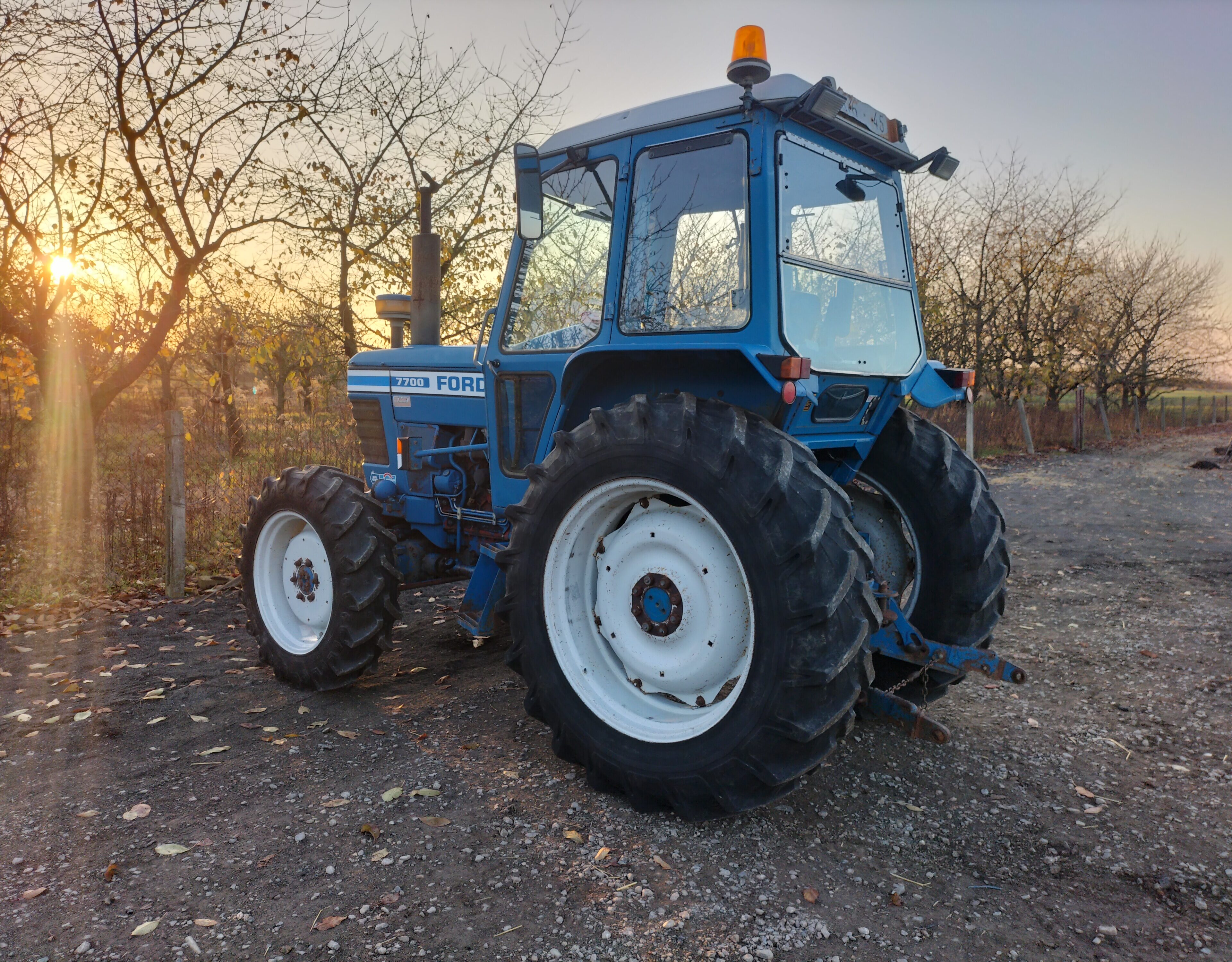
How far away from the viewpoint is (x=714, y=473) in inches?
104

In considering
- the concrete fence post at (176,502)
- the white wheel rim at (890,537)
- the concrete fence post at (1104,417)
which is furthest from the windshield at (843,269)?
the concrete fence post at (1104,417)

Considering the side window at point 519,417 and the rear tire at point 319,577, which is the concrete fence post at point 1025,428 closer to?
the side window at point 519,417

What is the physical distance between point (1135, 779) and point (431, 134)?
9344mm

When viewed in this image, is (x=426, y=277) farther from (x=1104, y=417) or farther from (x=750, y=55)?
(x=1104, y=417)

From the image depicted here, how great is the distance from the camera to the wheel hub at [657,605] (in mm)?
2941

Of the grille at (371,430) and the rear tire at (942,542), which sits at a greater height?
the grille at (371,430)

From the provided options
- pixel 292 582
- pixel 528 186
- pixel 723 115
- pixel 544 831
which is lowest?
pixel 544 831

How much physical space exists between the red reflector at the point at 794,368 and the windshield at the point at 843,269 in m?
0.28

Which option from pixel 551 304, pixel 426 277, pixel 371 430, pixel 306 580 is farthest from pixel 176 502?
pixel 551 304

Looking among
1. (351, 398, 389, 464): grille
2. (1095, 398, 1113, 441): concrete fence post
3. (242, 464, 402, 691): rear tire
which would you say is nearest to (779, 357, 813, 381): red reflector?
(242, 464, 402, 691): rear tire

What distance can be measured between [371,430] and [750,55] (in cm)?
312

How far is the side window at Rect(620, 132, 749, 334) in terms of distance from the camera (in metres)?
3.00

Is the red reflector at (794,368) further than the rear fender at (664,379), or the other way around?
→ the rear fender at (664,379)

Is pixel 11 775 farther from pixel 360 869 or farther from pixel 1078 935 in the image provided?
pixel 1078 935
